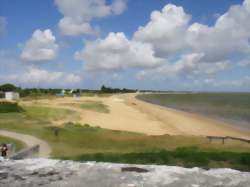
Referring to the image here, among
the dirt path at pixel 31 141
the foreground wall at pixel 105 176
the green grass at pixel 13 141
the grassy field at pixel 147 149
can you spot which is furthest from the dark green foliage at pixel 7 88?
the foreground wall at pixel 105 176

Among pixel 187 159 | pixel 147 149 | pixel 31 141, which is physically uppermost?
pixel 187 159

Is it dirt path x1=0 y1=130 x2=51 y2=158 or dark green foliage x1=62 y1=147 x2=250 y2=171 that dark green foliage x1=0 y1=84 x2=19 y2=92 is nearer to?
dirt path x1=0 y1=130 x2=51 y2=158

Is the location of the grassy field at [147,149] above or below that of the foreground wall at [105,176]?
below

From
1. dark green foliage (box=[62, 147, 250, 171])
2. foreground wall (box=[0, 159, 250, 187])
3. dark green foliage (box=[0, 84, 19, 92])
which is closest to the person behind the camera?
foreground wall (box=[0, 159, 250, 187])

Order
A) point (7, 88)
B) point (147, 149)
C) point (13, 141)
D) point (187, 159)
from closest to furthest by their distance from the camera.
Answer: point (187, 159), point (147, 149), point (13, 141), point (7, 88)

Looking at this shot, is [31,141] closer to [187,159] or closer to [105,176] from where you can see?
[187,159]

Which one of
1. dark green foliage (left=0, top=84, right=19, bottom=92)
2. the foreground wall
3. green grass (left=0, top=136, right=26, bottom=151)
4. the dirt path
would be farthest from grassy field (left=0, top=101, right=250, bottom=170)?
dark green foliage (left=0, top=84, right=19, bottom=92)

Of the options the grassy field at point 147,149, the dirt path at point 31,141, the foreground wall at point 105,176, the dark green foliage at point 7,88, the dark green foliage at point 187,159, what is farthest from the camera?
the dark green foliage at point 7,88

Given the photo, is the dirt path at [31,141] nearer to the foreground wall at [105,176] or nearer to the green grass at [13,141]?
the green grass at [13,141]

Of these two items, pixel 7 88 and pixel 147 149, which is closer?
pixel 147 149

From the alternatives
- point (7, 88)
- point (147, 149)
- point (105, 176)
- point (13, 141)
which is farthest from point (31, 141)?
point (7, 88)

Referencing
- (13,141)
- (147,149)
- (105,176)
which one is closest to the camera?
(105,176)

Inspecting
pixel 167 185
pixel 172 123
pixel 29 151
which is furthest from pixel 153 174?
pixel 172 123

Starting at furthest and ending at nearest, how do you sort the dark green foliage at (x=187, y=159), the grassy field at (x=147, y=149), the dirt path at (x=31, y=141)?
the dirt path at (x=31, y=141)
the grassy field at (x=147, y=149)
the dark green foliage at (x=187, y=159)
